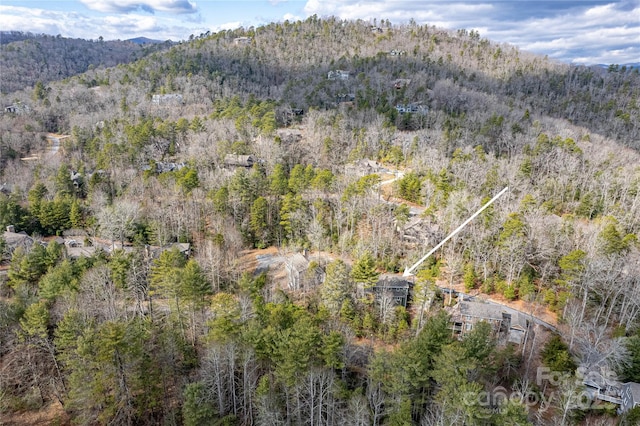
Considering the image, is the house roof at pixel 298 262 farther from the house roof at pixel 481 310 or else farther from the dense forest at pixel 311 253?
the house roof at pixel 481 310

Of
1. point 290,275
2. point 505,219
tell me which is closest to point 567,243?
point 505,219

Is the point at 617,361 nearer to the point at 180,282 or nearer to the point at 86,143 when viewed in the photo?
the point at 180,282

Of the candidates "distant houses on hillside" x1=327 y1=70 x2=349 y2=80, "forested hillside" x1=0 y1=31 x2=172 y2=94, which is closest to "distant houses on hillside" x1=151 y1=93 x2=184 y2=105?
"distant houses on hillside" x1=327 y1=70 x2=349 y2=80

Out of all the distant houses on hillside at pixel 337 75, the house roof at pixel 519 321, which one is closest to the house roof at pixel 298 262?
the house roof at pixel 519 321

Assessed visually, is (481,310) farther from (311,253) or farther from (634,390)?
(311,253)

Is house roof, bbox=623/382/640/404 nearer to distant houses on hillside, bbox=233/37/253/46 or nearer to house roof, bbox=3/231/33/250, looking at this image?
house roof, bbox=3/231/33/250

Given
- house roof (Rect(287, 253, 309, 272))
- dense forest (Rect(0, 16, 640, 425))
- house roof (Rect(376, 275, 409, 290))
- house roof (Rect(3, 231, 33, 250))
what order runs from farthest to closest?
house roof (Rect(3, 231, 33, 250)), house roof (Rect(287, 253, 309, 272)), house roof (Rect(376, 275, 409, 290)), dense forest (Rect(0, 16, 640, 425))

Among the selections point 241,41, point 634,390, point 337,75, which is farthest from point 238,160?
point 241,41
